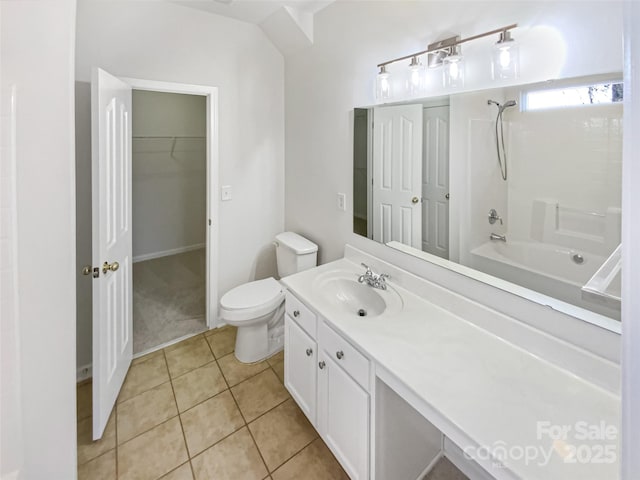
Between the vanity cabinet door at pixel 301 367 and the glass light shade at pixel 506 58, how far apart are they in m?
1.39

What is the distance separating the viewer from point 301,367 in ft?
5.45

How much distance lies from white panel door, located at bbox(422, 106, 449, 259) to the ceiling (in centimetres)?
121

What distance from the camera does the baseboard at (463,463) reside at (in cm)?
144

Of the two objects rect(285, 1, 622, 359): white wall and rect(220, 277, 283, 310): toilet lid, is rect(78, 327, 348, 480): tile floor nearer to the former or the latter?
rect(220, 277, 283, 310): toilet lid

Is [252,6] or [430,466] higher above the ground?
[252,6]

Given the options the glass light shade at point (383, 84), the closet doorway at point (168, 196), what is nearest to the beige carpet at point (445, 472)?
the glass light shade at point (383, 84)

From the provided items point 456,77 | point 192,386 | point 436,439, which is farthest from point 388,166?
point 192,386

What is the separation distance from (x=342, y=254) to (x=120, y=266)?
1402mm

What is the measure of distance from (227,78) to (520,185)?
2209 millimetres

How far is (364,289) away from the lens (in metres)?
1.76

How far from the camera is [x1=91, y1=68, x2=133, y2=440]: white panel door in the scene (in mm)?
1563

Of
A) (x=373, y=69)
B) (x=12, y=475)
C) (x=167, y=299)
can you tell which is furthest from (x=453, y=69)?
(x=167, y=299)

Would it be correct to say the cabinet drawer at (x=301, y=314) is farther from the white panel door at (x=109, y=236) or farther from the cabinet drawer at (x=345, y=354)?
the white panel door at (x=109, y=236)

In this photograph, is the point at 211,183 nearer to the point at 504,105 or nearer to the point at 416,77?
the point at 416,77
